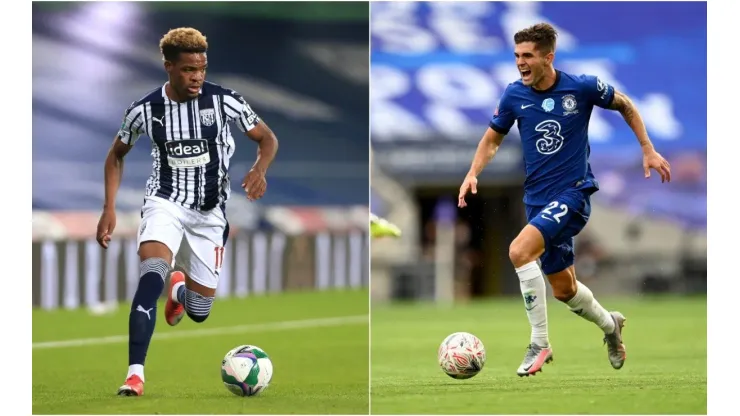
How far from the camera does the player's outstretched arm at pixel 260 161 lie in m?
6.20

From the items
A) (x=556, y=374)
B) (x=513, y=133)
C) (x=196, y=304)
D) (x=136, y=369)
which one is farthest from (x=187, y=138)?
(x=513, y=133)

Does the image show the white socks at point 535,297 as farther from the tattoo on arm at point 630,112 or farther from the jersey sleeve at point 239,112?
the jersey sleeve at point 239,112

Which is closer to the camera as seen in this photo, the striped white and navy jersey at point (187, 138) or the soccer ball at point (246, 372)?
the soccer ball at point (246, 372)

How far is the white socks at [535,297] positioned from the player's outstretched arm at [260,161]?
1.47 meters

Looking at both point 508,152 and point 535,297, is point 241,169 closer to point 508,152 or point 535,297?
point 535,297

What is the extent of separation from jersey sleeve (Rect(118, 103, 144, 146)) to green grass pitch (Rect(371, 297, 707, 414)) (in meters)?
1.94

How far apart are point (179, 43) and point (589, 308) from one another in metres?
2.67

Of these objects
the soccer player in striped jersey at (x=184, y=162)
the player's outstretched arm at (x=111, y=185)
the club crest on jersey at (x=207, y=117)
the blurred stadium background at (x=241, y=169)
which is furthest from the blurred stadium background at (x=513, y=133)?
the player's outstretched arm at (x=111, y=185)

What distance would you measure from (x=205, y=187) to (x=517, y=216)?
709 cm

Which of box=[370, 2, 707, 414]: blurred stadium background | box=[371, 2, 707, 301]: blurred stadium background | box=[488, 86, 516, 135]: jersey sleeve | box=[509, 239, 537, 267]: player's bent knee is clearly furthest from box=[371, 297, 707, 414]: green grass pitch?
box=[371, 2, 707, 301]: blurred stadium background

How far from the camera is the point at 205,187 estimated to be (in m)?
6.29

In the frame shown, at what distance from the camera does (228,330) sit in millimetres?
10586

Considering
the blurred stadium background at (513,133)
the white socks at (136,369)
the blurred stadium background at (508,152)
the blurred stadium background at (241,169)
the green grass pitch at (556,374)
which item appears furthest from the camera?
the blurred stadium background at (513,133)

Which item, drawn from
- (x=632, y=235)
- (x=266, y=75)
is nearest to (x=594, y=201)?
(x=632, y=235)
